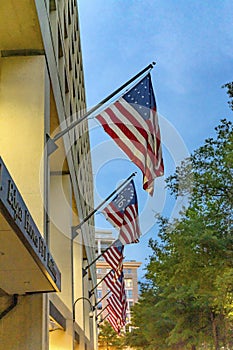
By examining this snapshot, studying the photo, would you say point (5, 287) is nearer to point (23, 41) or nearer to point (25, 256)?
point (25, 256)

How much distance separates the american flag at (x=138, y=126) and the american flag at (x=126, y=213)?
674cm

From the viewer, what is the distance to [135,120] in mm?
10633

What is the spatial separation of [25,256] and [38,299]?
2.66 m

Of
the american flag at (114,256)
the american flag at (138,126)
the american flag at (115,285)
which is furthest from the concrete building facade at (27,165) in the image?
the american flag at (115,285)

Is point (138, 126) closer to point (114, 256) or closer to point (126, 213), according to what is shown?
point (126, 213)

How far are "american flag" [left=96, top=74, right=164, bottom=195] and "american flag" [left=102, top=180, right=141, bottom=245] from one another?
674 cm

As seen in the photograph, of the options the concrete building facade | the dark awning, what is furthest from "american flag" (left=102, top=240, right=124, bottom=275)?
the dark awning

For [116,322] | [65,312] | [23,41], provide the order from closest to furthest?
[23,41]
[65,312]
[116,322]

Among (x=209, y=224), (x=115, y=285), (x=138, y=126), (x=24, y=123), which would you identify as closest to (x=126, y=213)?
(x=209, y=224)

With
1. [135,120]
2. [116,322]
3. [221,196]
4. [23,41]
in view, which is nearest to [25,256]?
[135,120]

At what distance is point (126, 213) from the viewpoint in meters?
18.0

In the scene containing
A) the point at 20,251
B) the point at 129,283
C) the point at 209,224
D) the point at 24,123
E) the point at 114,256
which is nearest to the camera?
the point at 20,251

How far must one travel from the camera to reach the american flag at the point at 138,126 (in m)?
10.6

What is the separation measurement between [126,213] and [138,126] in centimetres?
764
